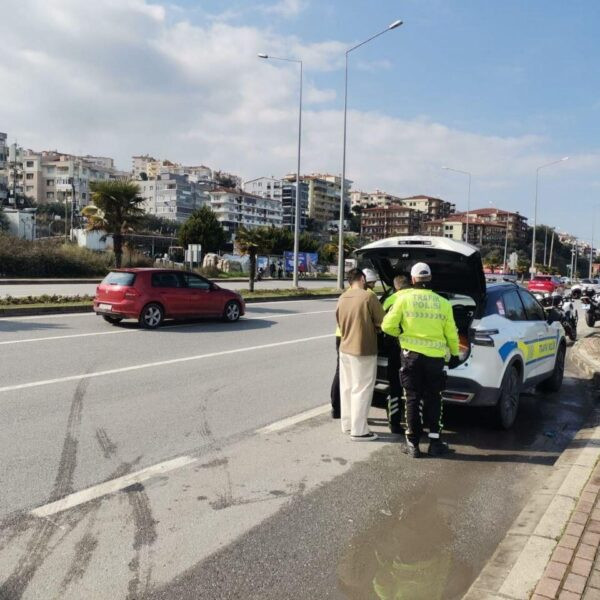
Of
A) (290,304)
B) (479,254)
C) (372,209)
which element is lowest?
(290,304)

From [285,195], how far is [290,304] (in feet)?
40.3

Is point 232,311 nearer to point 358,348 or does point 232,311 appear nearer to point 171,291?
point 171,291

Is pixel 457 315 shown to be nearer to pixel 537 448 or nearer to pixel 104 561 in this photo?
pixel 537 448

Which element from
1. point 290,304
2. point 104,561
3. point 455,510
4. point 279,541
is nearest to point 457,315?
point 455,510

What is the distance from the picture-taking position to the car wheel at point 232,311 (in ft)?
52.0

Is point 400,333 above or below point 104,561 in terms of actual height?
above

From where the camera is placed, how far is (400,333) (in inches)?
211

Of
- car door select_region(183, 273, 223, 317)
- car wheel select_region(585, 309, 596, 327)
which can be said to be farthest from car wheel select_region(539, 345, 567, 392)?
car wheel select_region(585, 309, 596, 327)

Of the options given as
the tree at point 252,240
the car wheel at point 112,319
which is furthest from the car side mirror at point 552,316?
the tree at point 252,240

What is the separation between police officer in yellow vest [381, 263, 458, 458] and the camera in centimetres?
521

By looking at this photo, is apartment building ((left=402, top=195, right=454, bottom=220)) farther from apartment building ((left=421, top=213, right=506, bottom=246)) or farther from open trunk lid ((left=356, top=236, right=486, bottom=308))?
open trunk lid ((left=356, top=236, right=486, bottom=308))

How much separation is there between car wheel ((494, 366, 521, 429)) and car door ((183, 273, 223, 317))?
32.9 ft

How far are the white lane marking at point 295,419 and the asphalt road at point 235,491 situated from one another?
4cm

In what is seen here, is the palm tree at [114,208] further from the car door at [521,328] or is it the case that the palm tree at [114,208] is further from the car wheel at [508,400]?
the car wheel at [508,400]
